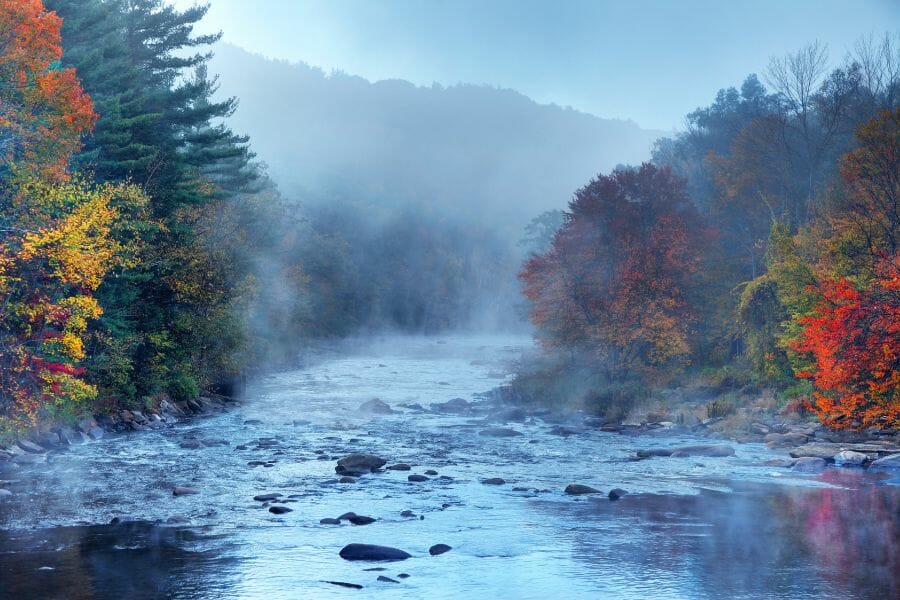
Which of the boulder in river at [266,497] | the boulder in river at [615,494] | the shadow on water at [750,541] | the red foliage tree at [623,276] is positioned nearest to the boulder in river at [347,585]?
the shadow on water at [750,541]

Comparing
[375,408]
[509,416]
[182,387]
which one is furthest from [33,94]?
[509,416]

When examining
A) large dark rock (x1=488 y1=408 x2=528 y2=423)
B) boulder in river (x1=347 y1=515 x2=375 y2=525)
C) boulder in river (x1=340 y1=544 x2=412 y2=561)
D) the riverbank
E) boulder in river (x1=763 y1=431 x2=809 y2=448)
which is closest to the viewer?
boulder in river (x1=340 y1=544 x2=412 y2=561)

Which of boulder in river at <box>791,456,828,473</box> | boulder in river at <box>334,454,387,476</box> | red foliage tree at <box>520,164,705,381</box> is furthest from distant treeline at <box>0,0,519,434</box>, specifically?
boulder in river at <box>791,456,828,473</box>

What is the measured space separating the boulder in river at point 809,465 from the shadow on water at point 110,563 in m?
20.1

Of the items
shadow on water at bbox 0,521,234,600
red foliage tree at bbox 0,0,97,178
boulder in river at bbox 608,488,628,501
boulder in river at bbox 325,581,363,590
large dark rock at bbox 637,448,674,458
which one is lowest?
large dark rock at bbox 637,448,674,458

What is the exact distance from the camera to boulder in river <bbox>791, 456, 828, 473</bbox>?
96.8ft

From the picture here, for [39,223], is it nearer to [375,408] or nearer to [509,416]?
[375,408]

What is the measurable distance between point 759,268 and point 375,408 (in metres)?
31.0

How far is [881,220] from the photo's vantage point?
40969mm

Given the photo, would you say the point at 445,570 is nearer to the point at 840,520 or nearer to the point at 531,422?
the point at 840,520

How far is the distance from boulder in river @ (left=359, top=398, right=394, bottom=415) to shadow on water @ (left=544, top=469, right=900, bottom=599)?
23660 mm

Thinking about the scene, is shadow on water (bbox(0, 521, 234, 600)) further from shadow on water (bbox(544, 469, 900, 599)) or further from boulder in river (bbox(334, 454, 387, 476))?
boulder in river (bbox(334, 454, 387, 476))

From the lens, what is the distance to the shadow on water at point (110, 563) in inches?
642

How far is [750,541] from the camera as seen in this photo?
67.0 feet
